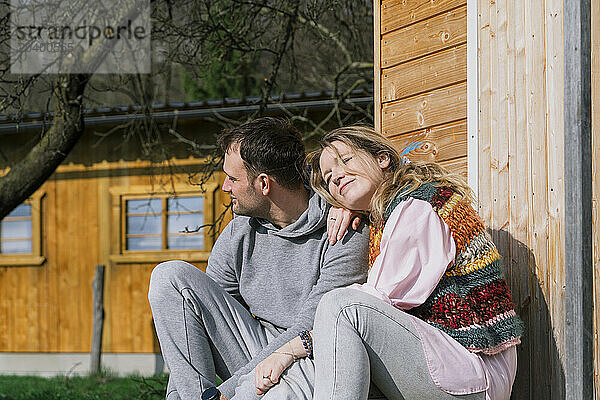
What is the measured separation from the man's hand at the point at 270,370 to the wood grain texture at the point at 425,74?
4.65ft

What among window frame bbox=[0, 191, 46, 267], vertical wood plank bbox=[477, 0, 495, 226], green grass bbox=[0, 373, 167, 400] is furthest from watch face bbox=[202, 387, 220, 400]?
window frame bbox=[0, 191, 46, 267]

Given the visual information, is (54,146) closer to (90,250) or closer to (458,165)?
(458,165)

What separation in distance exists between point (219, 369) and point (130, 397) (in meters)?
6.00

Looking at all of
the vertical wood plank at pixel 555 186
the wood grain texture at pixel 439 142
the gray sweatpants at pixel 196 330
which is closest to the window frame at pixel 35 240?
the wood grain texture at pixel 439 142

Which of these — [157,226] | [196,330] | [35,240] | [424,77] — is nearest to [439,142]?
[424,77]

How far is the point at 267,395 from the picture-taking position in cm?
262

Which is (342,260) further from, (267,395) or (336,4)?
(336,4)

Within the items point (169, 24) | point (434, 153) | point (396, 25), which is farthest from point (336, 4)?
point (434, 153)

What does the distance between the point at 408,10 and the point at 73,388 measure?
6905 mm

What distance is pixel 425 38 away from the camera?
376 cm

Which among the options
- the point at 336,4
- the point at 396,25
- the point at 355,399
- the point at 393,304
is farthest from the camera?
the point at 336,4

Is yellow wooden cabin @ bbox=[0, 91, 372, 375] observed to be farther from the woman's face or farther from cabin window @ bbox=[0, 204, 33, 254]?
the woman's face

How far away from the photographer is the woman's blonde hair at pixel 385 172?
2666 mm

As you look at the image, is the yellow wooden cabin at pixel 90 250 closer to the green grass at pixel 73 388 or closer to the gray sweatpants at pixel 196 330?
the green grass at pixel 73 388
